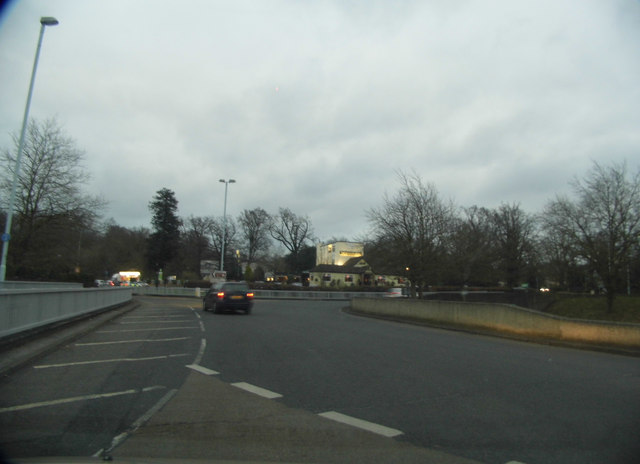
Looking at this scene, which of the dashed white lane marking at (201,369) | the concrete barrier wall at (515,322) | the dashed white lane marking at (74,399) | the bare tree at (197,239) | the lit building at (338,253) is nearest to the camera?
the dashed white lane marking at (74,399)

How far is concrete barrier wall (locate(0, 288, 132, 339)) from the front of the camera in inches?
351

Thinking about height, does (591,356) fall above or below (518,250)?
below

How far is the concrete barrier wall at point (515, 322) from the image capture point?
12328 millimetres

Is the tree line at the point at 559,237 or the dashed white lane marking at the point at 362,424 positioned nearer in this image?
the dashed white lane marking at the point at 362,424

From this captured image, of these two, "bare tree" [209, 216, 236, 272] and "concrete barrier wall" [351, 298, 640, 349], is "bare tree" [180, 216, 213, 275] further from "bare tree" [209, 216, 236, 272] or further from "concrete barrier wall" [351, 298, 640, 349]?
"concrete barrier wall" [351, 298, 640, 349]

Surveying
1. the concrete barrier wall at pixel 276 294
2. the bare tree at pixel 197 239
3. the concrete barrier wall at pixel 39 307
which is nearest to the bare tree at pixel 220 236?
the bare tree at pixel 197 239

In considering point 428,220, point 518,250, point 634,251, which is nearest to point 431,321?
point 428,220

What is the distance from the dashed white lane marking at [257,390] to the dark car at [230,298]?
15864 millimetres

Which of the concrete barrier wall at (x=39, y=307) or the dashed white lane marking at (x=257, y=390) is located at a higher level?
the concrete barrier wall at (x=39, y=307)

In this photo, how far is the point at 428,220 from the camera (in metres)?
25.9

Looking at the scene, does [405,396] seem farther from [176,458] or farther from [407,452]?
[176,458]

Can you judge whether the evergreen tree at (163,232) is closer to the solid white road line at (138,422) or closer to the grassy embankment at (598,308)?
the grassy embankment at (598,308)

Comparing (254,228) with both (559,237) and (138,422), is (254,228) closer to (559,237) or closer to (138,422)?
(559,237)

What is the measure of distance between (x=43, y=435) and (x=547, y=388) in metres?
6.88
